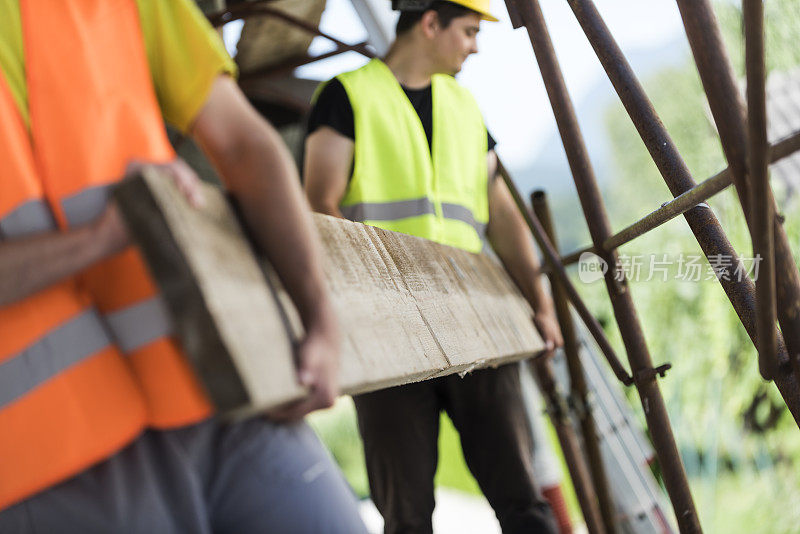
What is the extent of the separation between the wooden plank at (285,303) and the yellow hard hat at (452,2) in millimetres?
1019

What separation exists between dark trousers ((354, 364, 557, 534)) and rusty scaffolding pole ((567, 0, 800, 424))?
89cm

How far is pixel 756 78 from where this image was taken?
1.44m

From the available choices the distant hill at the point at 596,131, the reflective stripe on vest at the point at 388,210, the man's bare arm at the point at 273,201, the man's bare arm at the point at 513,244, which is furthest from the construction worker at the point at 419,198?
the distant hill at the point at 596,131

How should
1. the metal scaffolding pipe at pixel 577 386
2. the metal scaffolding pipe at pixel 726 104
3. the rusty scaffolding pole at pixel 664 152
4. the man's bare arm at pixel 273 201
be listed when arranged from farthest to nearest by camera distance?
the metal scaffolding pipe at pixel 577 386, the rusty scaffolding pole at pixel 664 152, the metal scaffolding pipe at pixel 726 104, the man's bare arm at pixel 273 201

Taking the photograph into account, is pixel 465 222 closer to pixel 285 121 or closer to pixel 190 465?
pixel 190 465

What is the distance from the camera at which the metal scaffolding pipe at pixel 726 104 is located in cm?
155

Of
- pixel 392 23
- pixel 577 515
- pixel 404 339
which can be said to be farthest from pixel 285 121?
pixel 404 339

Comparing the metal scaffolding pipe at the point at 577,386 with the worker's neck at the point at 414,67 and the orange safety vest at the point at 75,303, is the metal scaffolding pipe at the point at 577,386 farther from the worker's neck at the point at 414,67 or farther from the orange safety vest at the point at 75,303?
the orange safety vest at the point at 75,303

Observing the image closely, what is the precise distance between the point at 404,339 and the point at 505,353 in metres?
0.77

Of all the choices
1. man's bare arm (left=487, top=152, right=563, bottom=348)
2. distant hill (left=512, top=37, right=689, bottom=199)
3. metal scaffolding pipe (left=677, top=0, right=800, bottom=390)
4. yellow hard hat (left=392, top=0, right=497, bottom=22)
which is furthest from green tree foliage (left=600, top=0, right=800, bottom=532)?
metal scaffolding pipe (left=677, top=0, right=800, bottom=390)

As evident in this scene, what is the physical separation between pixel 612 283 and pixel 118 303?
1682mm

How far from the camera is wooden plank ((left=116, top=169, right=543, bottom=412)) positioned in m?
1.05

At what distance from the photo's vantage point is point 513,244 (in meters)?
3.24

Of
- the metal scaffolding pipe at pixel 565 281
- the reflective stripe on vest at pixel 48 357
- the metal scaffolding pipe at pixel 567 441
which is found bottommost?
the metal scaffolding pipe at pixel 567 441
